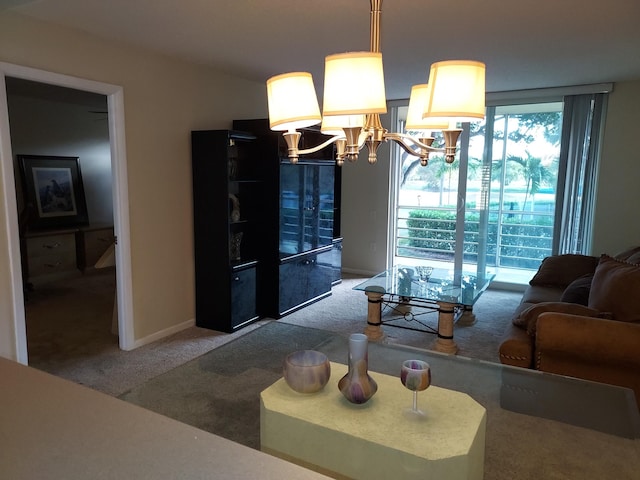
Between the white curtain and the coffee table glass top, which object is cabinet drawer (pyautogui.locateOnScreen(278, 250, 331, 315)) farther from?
the white curtain

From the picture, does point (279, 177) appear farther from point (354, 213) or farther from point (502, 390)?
point (502, 390)

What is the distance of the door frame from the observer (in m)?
2.80

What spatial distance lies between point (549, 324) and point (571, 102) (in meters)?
3.50

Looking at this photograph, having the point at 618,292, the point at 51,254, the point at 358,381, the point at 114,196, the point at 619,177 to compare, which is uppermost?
the point at 619,177

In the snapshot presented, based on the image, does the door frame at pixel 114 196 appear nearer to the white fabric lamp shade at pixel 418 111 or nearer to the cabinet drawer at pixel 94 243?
the white fabric lamp shade at pixel 418 111

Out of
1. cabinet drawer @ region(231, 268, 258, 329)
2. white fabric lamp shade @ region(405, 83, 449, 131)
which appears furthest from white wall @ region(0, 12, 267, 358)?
white fabric lamp shade @ region(405, 83, 449, 131)

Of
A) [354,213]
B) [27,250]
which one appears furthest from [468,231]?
[27,250]

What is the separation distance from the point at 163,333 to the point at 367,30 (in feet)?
9.42

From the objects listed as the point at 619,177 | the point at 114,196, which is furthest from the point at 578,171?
the point at 114,196

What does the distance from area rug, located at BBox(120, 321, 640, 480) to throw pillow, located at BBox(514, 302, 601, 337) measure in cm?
49

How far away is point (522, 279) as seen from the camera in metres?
5.70

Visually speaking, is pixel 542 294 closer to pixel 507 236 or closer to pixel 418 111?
pixel 507 236

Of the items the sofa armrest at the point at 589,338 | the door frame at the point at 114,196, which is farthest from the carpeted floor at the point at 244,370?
the sofa armrest at the point at 589,338

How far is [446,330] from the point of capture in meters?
3.69
